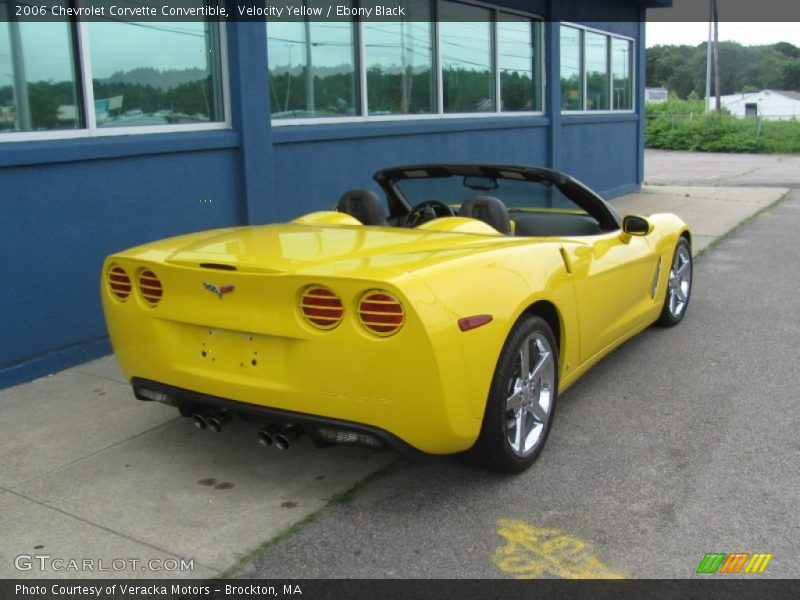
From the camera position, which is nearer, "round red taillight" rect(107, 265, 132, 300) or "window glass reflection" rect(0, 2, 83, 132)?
"round red taillight" rect(107, 265, 132, 300)

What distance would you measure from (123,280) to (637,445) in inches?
101

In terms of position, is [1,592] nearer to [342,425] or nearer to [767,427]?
[342,425]

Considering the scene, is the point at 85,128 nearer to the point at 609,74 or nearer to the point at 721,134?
the point at 609,74

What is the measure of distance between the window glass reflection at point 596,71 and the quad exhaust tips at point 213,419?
40.0ft

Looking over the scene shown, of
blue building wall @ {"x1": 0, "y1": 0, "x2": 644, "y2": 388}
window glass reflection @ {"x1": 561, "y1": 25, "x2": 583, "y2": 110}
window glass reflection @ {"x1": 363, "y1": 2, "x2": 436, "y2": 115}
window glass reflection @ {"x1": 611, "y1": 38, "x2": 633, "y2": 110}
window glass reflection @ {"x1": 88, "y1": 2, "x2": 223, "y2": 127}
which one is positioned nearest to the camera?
blue building wall @ {"x1": 0, "y1": 0, "x2": 644, "y2": 388}

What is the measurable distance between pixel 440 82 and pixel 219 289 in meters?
7.12

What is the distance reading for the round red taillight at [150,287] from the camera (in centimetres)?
372

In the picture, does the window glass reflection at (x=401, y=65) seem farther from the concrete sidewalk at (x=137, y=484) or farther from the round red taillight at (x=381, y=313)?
the round red taillight at (x=381, y=313)

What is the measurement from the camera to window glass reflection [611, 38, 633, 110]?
15898 millimetres

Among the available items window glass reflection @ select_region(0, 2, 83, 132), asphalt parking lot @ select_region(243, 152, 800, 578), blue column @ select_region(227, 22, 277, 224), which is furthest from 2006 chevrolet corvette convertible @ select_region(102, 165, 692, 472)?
blue column @ select_region(227, 22, 277, 224)

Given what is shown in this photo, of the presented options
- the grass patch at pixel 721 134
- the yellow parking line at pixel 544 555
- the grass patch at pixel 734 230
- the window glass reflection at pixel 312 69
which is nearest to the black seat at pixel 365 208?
the yellow parking line at pixel 544 555

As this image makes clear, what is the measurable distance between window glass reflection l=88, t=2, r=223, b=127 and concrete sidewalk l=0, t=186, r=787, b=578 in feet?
7.27

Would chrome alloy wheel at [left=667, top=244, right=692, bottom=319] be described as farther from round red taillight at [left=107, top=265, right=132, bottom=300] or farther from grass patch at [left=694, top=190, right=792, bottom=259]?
round red taillight at [left=107, top=265, right=132, bottom=300]

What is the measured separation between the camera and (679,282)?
255 inches
